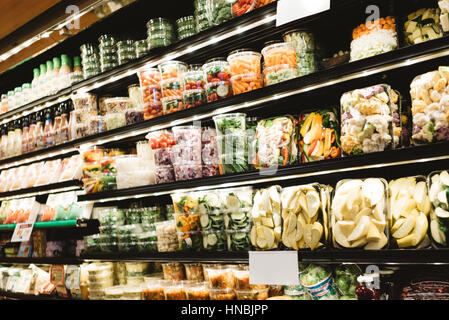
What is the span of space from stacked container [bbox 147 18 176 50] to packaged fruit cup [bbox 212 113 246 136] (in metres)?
0.62

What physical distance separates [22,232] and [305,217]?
2314mm

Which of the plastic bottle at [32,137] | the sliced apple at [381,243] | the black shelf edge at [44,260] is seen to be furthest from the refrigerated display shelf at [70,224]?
the sliced apple at [381,243]

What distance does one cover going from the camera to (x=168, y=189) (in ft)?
7.39

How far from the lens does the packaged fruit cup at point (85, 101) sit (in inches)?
111

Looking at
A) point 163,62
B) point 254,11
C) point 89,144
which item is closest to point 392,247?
point 254,11

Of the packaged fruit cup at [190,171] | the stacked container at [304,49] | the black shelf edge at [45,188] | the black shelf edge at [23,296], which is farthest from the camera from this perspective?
the black shelf edge at [23,296]

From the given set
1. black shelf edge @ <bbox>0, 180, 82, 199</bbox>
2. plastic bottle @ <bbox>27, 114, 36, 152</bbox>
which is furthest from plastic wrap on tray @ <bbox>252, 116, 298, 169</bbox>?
plastic bottle @ <bbox>27, 114, 36, 152</bbox>

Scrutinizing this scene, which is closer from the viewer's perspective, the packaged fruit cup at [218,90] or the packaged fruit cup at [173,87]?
the packaged fruit cup at [218,90]

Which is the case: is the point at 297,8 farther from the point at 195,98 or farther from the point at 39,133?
the point at 39,133

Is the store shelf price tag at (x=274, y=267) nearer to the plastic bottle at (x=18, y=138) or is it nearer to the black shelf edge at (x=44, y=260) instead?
the black shelf edge at (x=44, y=260)

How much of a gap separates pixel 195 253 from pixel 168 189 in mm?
365

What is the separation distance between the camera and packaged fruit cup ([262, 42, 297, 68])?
1922 millimetres

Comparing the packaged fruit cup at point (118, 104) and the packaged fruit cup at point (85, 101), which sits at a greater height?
the packaged fruit cup at point (85, 101)

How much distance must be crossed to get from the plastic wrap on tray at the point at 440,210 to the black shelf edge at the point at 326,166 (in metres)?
0.12
